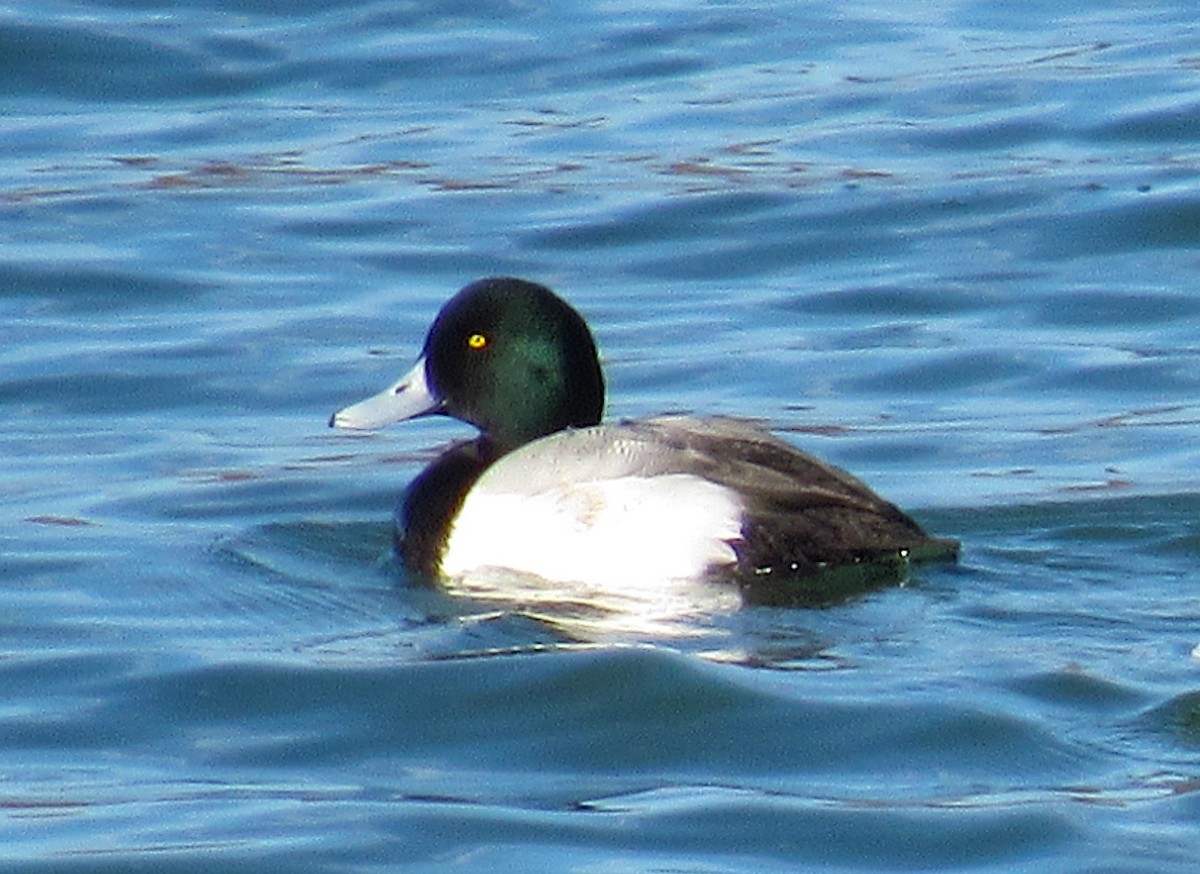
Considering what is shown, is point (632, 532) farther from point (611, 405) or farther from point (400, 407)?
point (611, 405)

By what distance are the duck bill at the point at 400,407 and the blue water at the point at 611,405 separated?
1.02 feet

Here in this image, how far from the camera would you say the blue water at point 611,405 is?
6.14 metres

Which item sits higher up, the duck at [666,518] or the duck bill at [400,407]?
the duck bill at [400,407]

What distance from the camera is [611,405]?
10.5 m

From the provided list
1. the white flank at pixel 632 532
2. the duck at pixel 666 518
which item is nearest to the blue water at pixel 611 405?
the duck at pixel 666 518

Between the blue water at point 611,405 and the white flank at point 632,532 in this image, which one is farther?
the white flank at point 632,532

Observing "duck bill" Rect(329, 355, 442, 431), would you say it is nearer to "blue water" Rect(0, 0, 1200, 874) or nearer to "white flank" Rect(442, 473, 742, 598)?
"blue water" Rect(0, 0, 1200, 874)

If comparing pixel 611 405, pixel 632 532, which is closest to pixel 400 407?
pixel 632 532

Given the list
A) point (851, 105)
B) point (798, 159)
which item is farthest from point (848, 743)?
point (851, 105)

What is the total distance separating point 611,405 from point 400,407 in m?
1.71

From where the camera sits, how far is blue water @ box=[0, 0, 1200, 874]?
20.1 feet

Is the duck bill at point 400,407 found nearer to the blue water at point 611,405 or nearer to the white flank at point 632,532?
the blue water at point 611,405

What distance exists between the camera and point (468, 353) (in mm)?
8695

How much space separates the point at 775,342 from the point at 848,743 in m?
4.80
